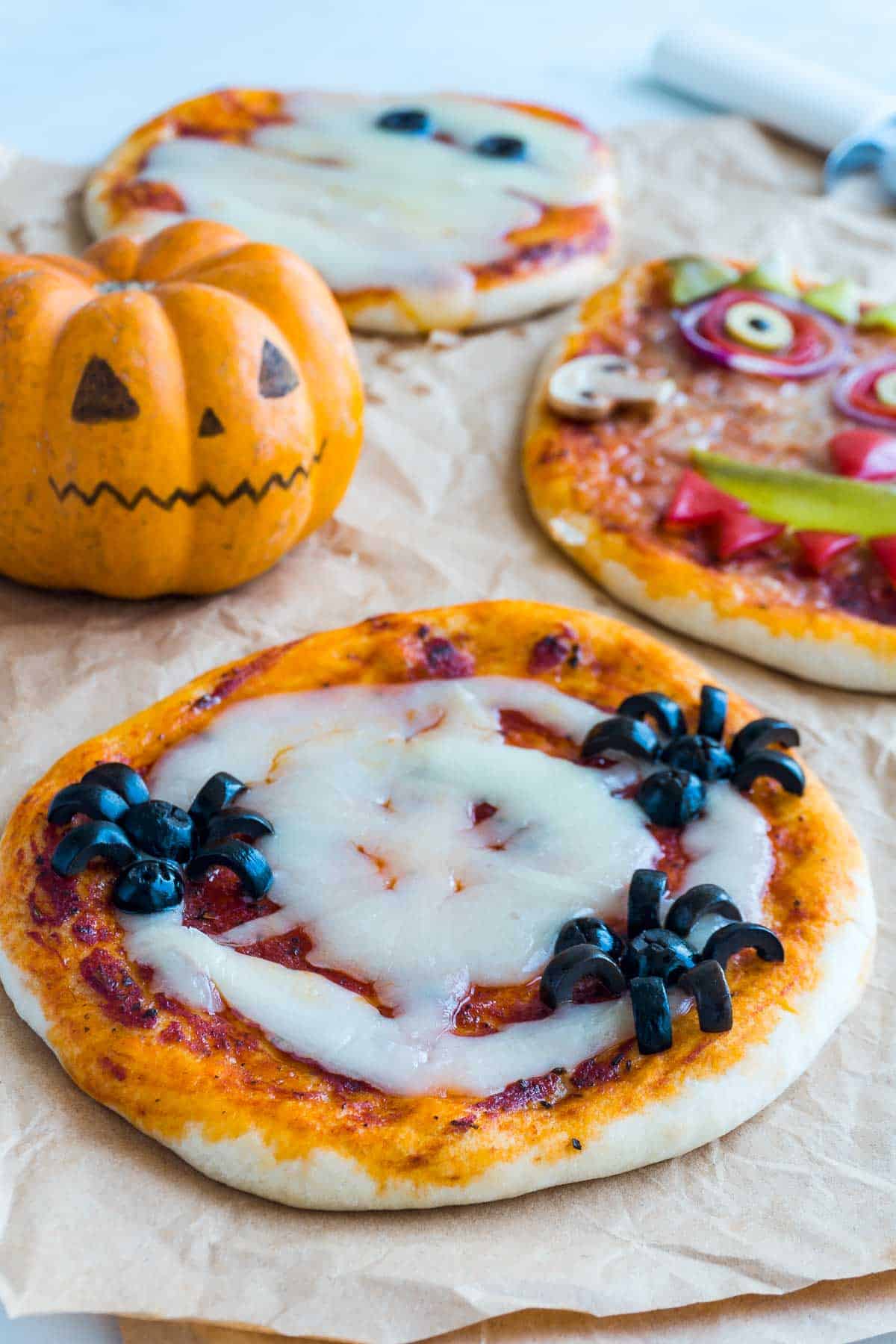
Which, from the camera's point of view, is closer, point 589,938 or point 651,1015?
point 651,1015

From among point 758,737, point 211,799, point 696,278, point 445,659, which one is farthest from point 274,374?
point 696,278

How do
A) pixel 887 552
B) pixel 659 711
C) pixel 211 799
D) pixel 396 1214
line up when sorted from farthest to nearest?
pixel 887 552, pixel 659 711, pixel 211 799, pixel 396 1214

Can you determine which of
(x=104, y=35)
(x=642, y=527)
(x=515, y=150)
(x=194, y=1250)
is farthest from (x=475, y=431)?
(x=104, y=35)

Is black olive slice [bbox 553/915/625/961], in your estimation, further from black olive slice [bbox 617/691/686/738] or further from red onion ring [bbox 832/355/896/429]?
red onion ring [bbox 832/355/896/429]

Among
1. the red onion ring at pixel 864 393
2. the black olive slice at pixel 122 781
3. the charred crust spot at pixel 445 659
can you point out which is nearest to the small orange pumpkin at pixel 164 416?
the charred crust spot at pixel 445 659

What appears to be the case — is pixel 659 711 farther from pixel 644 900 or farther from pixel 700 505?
pixel 700 505
